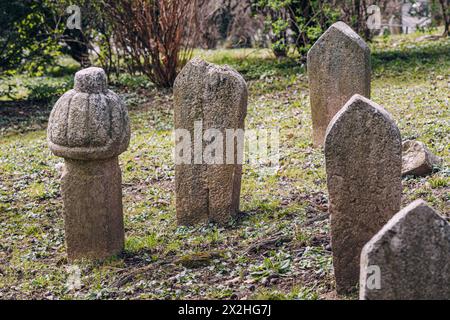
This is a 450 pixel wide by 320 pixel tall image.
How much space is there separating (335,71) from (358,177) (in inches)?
184

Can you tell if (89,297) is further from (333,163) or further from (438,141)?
(438,141)

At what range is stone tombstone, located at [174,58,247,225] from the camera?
8.11 metres

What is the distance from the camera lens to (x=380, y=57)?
16.4m

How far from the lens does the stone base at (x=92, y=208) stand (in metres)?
7.27

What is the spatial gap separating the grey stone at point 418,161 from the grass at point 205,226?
0.10m

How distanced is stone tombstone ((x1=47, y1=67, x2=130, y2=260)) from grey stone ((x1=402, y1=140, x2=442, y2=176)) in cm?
335

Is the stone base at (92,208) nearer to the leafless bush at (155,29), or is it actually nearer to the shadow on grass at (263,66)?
the leafless bush at (155,29)

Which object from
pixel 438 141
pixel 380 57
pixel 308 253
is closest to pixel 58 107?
pixel 308 253

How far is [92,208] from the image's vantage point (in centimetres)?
735

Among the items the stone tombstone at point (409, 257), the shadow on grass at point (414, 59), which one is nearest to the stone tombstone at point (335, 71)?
the shadow on grass at point (414, 59)

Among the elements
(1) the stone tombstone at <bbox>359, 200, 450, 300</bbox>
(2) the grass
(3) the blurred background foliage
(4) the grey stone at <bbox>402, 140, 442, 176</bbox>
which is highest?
(3) the blurred background foliage

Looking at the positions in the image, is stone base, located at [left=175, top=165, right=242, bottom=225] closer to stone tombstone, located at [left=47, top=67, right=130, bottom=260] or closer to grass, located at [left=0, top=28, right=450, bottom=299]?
grass, located at [left=0, top=28, right=450, bottom=299]

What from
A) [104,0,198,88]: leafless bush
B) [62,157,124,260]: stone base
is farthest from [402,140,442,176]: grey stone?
[104,0,198,88]: leafless bush

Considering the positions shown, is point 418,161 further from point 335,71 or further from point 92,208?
point 92,208
